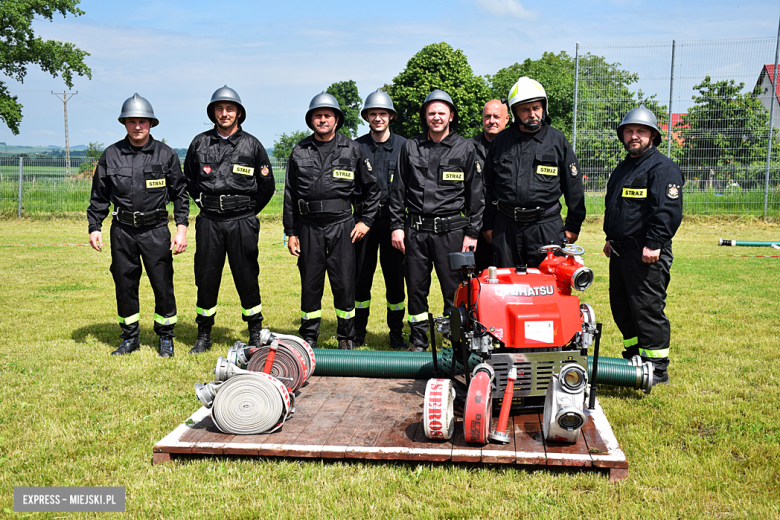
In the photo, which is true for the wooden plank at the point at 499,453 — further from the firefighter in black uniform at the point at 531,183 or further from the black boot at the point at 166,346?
the black boot at the point at 166,346

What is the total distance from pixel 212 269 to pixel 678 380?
4487 mm

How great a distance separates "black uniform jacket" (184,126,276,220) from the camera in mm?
6102

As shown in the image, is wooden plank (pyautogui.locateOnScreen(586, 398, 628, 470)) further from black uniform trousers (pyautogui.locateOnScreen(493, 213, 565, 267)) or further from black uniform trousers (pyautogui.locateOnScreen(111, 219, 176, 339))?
black uniform trousers (pyautogui.locateOnScreen(111, 219, 176, 339))

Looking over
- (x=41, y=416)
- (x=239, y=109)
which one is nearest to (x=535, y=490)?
(x=41, y=416)

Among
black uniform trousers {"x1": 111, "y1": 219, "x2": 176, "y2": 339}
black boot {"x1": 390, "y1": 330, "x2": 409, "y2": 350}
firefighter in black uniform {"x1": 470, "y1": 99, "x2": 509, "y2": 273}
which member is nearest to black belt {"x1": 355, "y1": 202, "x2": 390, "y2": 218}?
firefighter in black uniform {"x1": 470, "y1": 99, "x2": 509, "y2": 273}

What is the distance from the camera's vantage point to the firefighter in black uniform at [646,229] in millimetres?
4930

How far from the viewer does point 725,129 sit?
58.8ft

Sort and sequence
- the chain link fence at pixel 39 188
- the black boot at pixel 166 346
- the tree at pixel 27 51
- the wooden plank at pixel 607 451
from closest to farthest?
1. the wooden plank at pixel 607 451
2. the black boot at pixel 166 346
3. the chain link fence at pixel 39 188
4. the tree at pixel 27 51

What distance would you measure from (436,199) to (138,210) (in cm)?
297

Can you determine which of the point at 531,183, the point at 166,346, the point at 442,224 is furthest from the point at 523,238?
the point at 166,346

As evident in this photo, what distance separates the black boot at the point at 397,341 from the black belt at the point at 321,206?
154 centimetres

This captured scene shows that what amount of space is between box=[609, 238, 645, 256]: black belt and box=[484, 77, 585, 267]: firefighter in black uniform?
34 cm

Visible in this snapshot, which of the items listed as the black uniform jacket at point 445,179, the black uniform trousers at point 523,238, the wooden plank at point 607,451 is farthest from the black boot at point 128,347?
the wooden plank at point 607,451

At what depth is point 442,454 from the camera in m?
3.60
